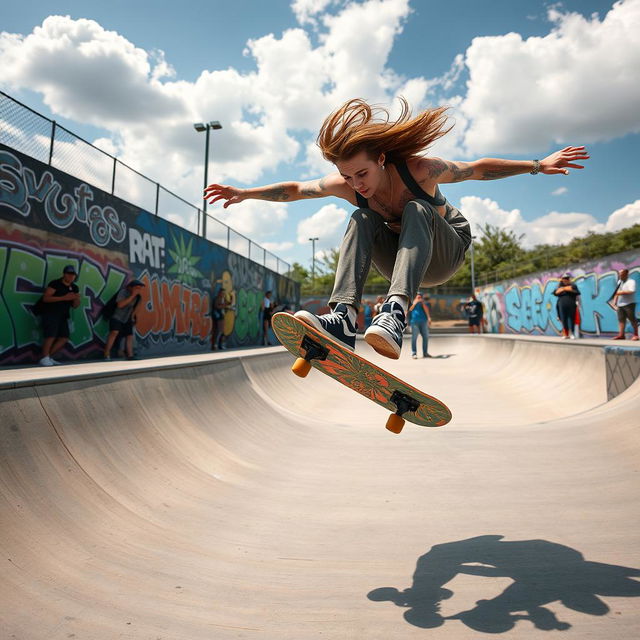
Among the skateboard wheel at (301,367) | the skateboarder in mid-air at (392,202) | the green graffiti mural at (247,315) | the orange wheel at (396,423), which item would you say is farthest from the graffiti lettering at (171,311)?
the orange wheel at (396,423)

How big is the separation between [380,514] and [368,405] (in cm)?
485

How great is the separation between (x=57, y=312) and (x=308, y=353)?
6.54 m

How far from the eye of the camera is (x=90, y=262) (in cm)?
876

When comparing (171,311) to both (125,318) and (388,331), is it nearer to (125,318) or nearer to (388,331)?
(125,318)

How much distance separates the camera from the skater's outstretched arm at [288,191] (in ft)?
9.82

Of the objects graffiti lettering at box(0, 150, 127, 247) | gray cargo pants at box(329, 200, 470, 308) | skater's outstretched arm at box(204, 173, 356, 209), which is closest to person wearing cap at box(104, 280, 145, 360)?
graffiti lettering at box(0, 150, 127, 247)

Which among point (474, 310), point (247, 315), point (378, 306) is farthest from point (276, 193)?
point (474, 310)

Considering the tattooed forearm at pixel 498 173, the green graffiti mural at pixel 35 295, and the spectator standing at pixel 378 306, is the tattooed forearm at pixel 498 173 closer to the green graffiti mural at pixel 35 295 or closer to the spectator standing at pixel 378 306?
the spectator standing at pixel 378 306

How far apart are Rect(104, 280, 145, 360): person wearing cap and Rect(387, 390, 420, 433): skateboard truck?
7.43 meters

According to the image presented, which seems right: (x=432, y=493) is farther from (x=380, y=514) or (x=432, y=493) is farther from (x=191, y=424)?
(x=191, y=424)

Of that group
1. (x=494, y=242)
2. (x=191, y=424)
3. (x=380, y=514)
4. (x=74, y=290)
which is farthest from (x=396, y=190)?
(x=494, y=242)

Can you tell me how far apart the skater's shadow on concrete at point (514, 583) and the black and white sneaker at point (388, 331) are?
3.44 ft

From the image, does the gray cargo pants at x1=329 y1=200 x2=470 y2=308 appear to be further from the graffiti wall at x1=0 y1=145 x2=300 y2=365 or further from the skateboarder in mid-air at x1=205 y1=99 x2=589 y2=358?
the graffiti wall at x1=0 y1=145 x2=300 y2=365

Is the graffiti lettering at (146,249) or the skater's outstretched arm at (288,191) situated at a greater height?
the graffiti lettering at (146,249)
